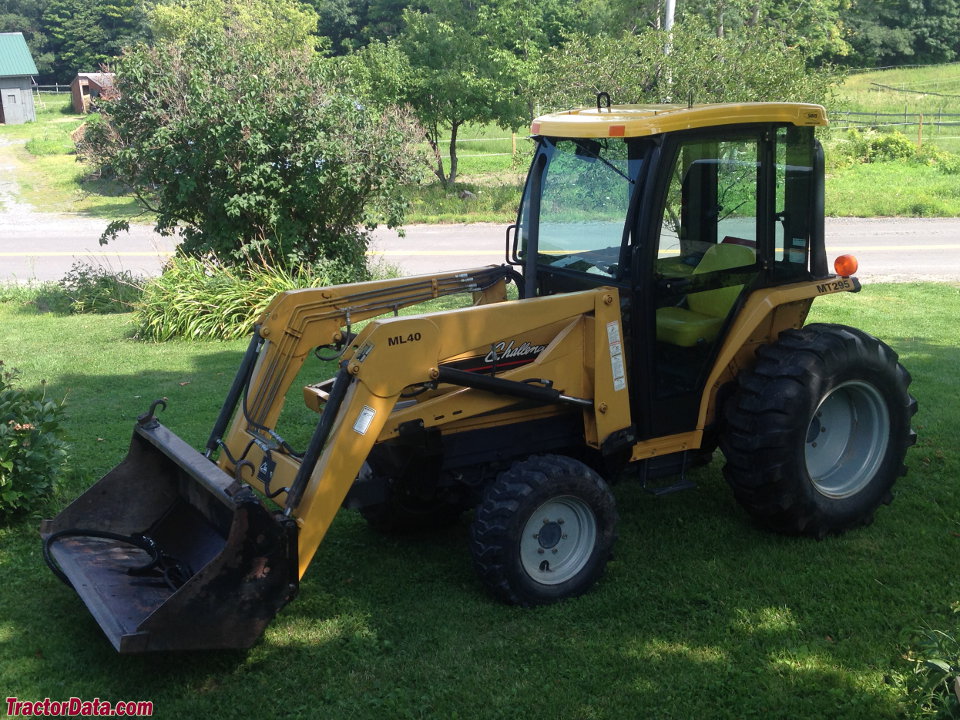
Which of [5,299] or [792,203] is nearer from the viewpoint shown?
[792,203]

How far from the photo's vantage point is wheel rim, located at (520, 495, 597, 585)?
4.86 meters

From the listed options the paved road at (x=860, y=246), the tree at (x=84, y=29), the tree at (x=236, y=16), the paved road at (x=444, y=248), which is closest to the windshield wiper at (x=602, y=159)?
the paved road at (x=444, y=248)

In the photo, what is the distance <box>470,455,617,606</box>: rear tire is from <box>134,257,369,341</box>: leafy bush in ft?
21.1

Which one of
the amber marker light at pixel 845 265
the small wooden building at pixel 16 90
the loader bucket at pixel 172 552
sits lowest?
the loader bucket at pixel 172 552

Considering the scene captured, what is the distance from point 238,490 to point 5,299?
11474 mm

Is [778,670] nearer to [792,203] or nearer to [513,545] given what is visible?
[513,545]

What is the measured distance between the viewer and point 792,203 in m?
5.61

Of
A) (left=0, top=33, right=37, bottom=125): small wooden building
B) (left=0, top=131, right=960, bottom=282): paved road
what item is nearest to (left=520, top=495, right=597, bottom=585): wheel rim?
(left=0, top=131, right=960, bottom=282): paved road

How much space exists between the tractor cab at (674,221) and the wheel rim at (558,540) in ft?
2.28

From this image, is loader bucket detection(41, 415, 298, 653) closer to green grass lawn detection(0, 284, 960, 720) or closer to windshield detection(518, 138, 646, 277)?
green grass lawn detection(0, 284, 960, 720)

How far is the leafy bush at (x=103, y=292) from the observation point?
42.2 feet

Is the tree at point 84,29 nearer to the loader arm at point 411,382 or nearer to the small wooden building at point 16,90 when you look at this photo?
the small wooden building at point 16,90

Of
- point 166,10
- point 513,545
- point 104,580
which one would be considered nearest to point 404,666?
point 513,545

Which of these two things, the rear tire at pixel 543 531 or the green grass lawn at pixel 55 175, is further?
the green grass lawn at pixel 55 175
